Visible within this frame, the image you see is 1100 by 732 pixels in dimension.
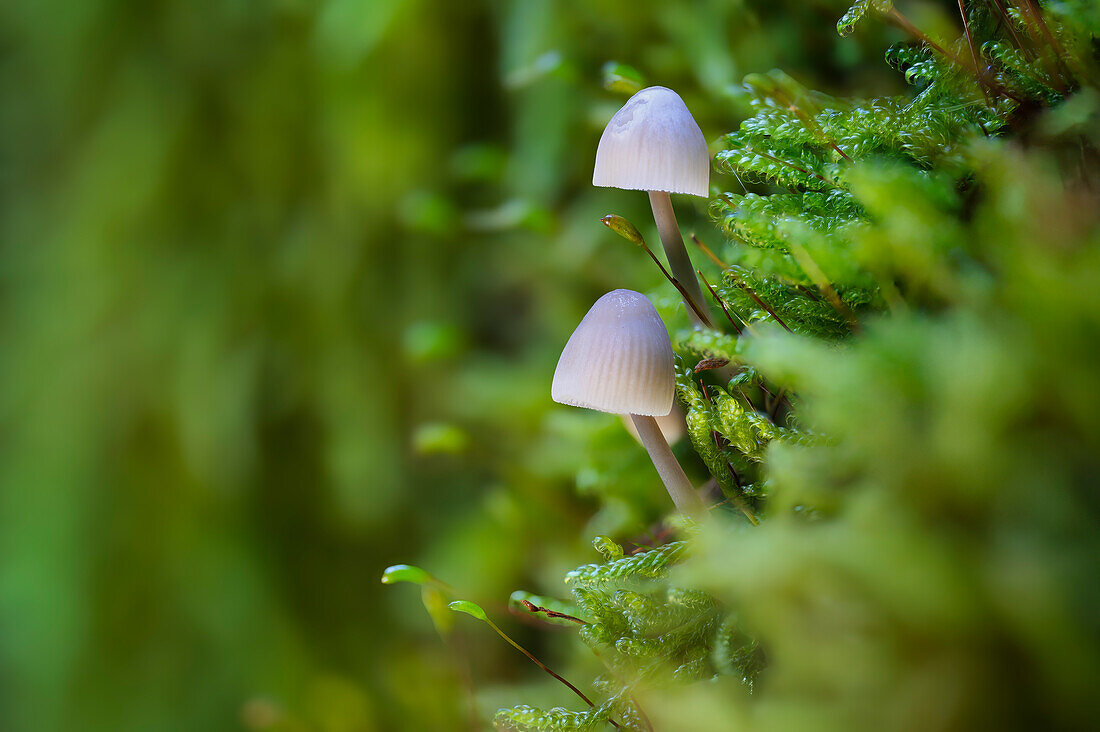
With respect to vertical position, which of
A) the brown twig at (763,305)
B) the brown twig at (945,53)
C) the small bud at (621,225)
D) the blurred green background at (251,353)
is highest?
the brown twig at (945,53)

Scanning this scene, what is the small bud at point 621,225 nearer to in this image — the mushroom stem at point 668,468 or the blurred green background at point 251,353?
the mushroom stem at point 668,468

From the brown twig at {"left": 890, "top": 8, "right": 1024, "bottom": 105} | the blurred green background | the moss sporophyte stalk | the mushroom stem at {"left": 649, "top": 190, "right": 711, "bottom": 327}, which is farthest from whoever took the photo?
the blurred green background

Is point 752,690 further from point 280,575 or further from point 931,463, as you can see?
point 280,575

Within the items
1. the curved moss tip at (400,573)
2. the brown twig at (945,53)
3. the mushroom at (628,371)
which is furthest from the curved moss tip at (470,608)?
the brown twig at (945,53)

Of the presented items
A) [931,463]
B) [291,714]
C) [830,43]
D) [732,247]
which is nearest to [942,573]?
[931,463]

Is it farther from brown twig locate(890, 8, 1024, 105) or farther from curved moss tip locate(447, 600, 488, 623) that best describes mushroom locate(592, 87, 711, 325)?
curved moss tip locate(447, 600, 488, 623)

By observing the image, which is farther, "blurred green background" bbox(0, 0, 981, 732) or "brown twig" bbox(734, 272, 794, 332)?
"blurred green background" bbox(0, 0, 981, 732)

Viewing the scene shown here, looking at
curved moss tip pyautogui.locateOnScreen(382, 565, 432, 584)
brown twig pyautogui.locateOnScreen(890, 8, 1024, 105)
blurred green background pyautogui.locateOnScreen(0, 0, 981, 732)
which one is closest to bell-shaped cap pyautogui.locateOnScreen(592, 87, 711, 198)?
brown twig pyautogui.locateOnScreen(890, 8, 1024, 105)
